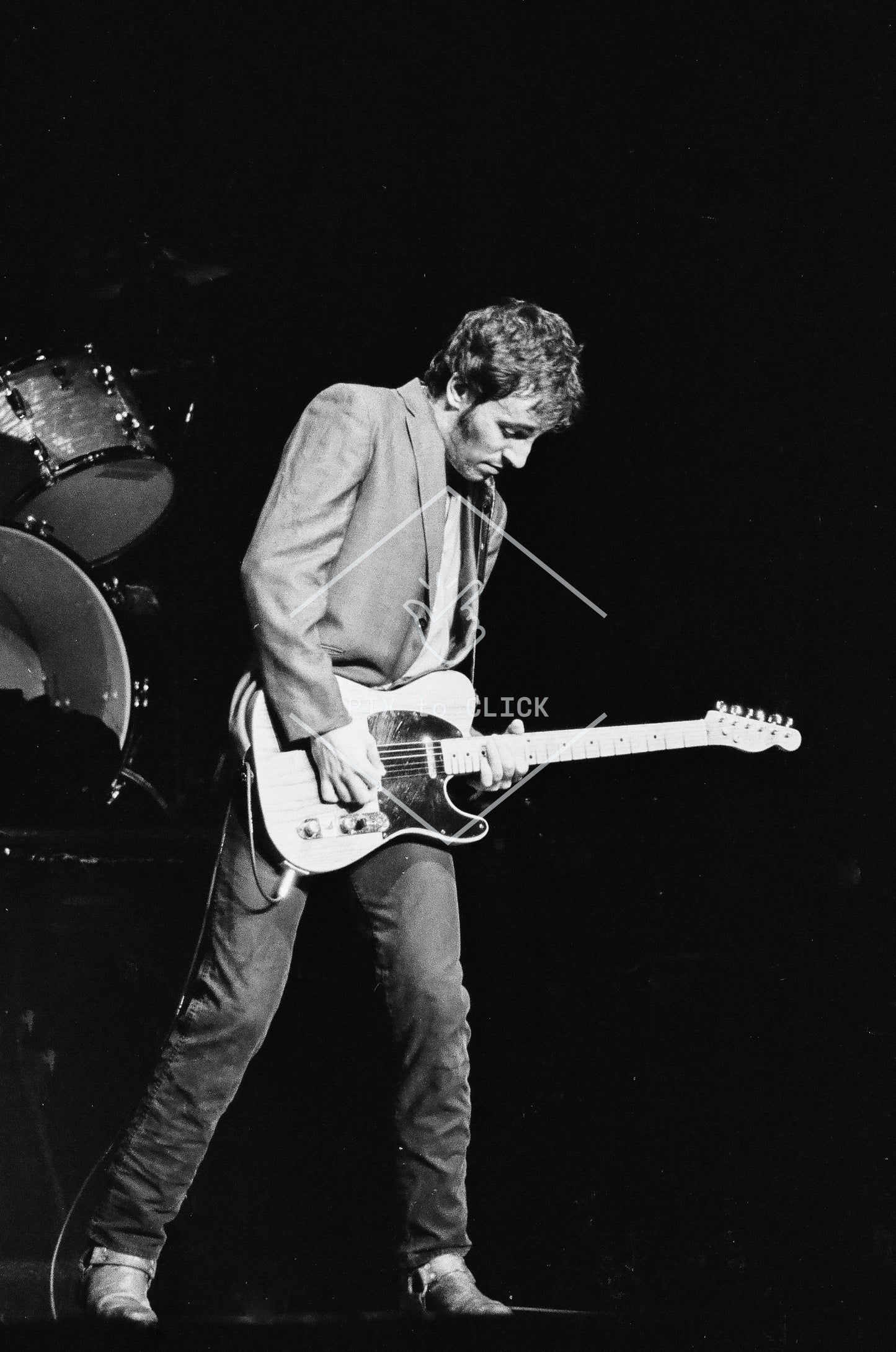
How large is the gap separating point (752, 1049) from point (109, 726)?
1526 millimetres

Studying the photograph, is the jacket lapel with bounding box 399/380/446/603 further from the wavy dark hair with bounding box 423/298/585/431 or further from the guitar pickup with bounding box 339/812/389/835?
the guitar pickup with bounding box 339/812/389/835

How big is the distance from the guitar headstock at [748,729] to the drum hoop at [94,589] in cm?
128

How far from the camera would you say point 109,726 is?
285 centimetres

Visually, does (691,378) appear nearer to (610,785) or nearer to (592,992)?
(610,785)

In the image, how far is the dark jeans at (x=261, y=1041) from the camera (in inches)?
84.0

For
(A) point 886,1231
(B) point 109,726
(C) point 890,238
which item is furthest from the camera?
(B) point 109,726

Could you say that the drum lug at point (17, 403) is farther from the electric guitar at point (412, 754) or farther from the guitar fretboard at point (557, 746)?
the guitar fretboard at point (557, 746)

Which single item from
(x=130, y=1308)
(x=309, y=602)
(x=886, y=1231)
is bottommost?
(x=886, y=1231)

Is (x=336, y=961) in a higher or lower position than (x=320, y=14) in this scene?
lower

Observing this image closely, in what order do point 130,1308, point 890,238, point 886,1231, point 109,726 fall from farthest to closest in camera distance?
point 109,726 → point 890,238 → point 886,1231 → point 130,1308

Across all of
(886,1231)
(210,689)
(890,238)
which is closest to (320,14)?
(890,238)

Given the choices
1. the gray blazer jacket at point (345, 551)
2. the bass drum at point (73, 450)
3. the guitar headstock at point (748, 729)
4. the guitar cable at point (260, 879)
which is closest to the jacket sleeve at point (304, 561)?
the gray blazer jacket at point (345, 551)

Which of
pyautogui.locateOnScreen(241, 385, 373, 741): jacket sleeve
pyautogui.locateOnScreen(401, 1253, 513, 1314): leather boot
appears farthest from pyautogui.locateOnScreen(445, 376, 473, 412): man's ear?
pyautogui.locateOnScreen(401, 1253, 513, 1314): leather boot

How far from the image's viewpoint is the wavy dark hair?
235 centimetres
